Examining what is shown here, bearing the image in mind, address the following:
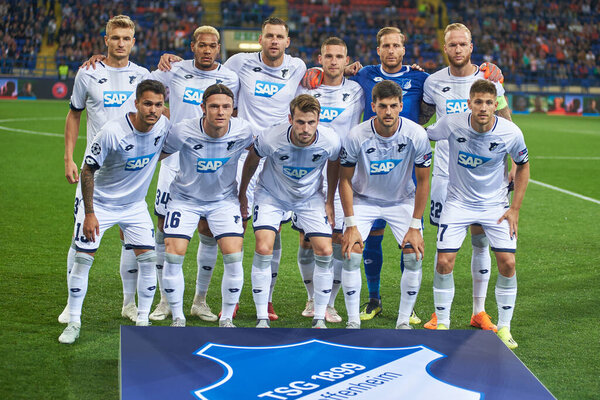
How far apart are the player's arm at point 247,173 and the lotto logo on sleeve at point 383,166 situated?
89 centimetres

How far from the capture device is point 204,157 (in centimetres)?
571

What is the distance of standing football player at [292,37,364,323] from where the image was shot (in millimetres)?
6211

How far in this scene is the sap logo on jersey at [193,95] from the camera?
639 cm

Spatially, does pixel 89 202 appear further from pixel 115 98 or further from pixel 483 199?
pixel 483 199

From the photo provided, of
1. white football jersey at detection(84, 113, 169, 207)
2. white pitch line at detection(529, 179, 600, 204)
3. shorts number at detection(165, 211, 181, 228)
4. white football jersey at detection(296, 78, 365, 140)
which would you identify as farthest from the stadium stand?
shorts number at detection(165, 211, 181, 228)

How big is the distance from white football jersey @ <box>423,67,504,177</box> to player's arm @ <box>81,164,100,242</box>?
278 centimetres

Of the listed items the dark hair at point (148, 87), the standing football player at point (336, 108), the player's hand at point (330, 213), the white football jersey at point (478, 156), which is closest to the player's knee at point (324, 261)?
the player's hand at point (330, 213)

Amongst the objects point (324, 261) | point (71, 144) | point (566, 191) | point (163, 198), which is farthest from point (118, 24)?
point (566, 191)

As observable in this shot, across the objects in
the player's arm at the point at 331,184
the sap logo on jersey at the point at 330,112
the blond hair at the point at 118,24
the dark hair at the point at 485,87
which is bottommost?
the player's arm at the point at 331,184

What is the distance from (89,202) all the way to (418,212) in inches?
96.4

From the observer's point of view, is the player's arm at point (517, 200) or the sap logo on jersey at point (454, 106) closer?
the player's arm at point (517, 200)

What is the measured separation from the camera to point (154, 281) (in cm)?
571

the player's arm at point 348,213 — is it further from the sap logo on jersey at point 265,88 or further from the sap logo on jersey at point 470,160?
the sap logo on jersey at point 265,88

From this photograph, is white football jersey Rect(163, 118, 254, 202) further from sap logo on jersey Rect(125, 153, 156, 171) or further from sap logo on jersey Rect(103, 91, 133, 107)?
sap logo on jersey Rect(103, 91, 133, 107)
